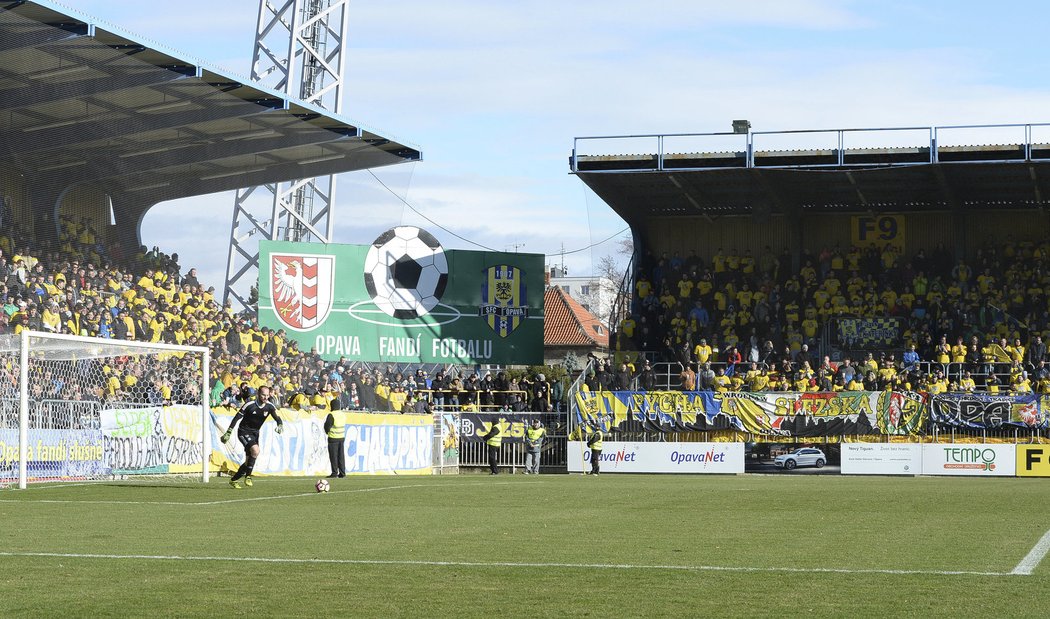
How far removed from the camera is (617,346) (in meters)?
48.6

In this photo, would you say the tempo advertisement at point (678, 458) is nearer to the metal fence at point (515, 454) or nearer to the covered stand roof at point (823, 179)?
the metal fence at point (515, 454)

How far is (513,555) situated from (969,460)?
28187 mm

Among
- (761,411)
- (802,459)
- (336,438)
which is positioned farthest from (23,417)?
(802,459)

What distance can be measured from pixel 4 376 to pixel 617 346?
27.2 meters

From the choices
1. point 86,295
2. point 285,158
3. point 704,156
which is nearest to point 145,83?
point 86,295

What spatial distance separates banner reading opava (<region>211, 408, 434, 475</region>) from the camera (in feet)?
98.1

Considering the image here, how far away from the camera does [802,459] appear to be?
126 ft

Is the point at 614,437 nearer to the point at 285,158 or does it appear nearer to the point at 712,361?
the point at 712,361

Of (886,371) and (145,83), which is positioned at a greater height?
(145,83)

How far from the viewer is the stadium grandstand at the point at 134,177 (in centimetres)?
2922

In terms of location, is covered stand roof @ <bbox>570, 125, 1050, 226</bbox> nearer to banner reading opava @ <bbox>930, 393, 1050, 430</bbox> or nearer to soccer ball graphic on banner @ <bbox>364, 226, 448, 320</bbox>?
soccer ball graphic on banner @ <bbox>364, 226, 448, 320</bbox>

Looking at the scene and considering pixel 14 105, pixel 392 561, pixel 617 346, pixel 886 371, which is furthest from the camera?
pixel 617 346

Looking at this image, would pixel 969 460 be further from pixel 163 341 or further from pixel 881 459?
pixel 163 341

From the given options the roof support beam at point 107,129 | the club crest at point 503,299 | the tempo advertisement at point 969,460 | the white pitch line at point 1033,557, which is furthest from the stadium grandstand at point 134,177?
the white pitch line at point 1033,557
